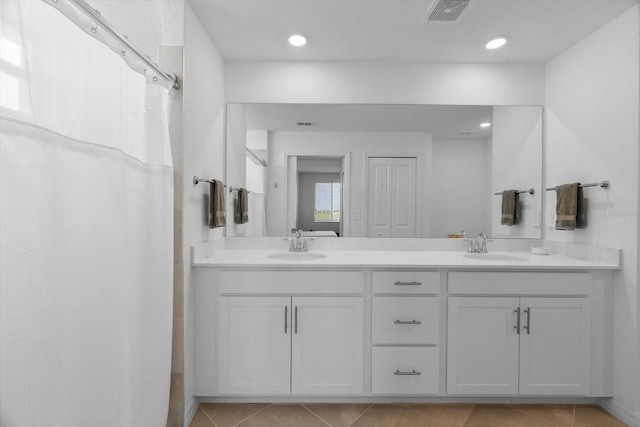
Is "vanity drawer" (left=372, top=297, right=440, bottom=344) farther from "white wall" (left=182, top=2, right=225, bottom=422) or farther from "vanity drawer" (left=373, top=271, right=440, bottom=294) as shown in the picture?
"white wall" (left=182, top=2, right=225, bottom=422)

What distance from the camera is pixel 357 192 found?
2576mm

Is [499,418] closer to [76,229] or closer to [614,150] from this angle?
[614,150]

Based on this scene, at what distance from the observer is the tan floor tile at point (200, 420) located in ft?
6.09

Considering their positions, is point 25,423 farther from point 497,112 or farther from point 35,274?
point 497,112

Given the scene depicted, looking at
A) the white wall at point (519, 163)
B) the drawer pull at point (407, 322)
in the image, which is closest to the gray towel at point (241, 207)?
the drawer pull at point (407, 322)

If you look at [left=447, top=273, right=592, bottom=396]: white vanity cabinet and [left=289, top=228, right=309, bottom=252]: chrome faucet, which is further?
[left=289, top=228, right=309, bottom=252]: chrome faucet

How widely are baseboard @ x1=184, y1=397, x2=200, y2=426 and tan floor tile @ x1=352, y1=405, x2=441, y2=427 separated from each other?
36.0 inches

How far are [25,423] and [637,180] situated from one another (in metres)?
2.86

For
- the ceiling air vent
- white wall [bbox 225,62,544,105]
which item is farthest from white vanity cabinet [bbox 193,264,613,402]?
the ceiling air vent

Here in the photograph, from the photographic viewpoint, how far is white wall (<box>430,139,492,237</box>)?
2596mm

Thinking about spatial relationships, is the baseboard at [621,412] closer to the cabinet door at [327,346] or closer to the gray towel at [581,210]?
the gray towel at [581,210]

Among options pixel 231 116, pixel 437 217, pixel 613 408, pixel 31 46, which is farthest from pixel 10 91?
pixel 613 408

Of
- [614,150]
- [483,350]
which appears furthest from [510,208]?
[483,350]

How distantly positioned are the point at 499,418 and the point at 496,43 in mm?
2340
